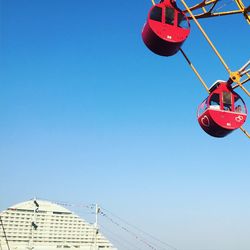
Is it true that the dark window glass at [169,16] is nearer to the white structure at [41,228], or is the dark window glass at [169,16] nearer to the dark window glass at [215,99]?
the dark window glass at [215,99]

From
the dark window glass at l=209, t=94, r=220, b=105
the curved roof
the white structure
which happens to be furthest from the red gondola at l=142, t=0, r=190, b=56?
the curved roof

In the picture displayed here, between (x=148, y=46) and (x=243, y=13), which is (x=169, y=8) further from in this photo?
(x=243, y=13)

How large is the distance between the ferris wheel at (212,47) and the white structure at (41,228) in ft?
133

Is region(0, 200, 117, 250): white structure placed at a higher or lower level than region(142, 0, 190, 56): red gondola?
higher

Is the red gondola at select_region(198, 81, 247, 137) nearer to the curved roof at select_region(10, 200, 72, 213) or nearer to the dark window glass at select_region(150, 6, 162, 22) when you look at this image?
the dark window glass at select_region(150, 6, 162, 22)

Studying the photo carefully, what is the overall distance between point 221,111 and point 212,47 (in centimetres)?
227

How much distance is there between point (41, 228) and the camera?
51.7 meters

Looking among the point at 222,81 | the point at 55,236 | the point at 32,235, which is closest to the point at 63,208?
the point at 55,236

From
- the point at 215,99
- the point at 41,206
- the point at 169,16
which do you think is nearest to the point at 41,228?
the point at 41,206

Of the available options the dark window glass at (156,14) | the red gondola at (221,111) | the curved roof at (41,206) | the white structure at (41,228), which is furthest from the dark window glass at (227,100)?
the curved roof at (41,206)

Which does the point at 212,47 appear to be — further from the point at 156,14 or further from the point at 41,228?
the point at 41,228

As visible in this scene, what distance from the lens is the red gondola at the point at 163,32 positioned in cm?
1059

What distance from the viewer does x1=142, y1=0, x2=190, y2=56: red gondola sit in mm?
10589

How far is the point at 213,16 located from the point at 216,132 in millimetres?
4337
